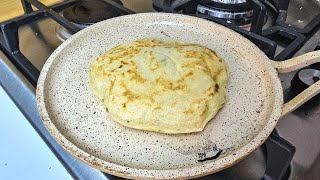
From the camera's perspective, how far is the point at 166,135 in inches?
21.6

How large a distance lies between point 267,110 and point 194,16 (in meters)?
0.34

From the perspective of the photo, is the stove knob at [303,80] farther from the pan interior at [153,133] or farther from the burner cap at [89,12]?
the burner cap at [89,12]

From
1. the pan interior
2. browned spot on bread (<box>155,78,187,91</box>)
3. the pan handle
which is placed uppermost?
the pan handle

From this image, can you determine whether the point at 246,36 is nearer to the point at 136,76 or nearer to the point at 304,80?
the point at 304,80

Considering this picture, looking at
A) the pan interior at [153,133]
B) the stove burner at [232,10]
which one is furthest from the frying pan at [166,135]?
the stove burner at [232,10]

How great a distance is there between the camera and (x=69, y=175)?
1.83 feet

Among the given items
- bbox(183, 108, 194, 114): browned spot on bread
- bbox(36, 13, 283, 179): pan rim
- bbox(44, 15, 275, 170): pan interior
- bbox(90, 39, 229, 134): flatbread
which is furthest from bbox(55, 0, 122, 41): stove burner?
bbox(183, 108, 194, 114): browned spot on bread

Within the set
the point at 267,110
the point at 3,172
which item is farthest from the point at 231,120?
the point at 3,172

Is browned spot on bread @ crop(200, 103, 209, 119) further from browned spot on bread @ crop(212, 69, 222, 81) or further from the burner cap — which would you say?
the burner cap

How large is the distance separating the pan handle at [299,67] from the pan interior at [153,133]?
2 cm

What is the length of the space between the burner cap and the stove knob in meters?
0.50

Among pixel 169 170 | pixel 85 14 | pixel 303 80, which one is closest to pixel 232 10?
pixel 303 80

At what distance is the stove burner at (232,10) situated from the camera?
2.83 ft

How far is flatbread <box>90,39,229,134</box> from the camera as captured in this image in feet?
1.76
